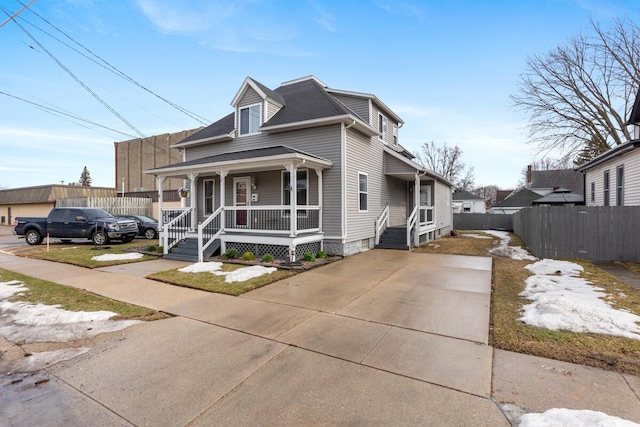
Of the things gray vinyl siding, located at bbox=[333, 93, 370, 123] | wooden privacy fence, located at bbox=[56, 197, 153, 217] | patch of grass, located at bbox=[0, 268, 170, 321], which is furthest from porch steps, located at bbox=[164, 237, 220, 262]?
wooden privacy fence, located at bbox=[56, 197, 153, 217]

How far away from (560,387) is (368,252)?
29.6 feet

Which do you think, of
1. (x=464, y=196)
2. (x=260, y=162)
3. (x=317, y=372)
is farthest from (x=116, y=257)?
(x=464, y=196)

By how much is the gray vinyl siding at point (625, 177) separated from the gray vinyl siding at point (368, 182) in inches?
349

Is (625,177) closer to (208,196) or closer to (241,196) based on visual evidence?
(241,196)

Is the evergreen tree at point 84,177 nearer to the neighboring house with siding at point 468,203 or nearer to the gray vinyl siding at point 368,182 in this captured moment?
the neighboring house with siding at point 468,203

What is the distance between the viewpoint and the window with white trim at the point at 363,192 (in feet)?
39.3

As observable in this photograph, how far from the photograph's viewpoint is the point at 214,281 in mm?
7113

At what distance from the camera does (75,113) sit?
17766mm

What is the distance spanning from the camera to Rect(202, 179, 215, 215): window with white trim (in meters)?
13.8

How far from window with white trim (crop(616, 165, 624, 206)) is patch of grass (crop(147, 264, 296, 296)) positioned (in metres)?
13.4

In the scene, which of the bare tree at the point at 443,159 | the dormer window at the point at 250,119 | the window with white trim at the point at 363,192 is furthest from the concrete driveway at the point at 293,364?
the bare tree at the point at 443,159

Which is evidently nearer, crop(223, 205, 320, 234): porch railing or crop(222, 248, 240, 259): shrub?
crop(222, 248, 240, 259): shrub

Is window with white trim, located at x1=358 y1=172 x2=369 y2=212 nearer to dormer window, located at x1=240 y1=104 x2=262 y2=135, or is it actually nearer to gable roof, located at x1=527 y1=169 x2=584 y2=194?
dormer window, located at x1=240 y1=104 x2=262 y2=135

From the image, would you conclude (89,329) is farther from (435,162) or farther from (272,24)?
(435,162)
